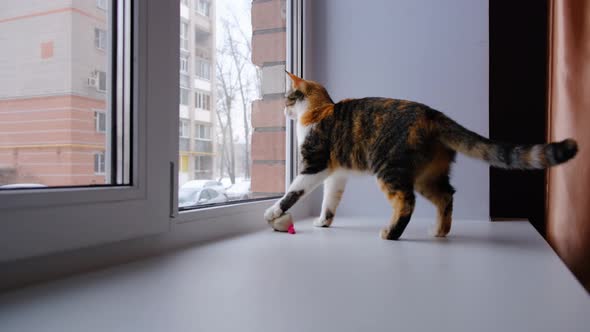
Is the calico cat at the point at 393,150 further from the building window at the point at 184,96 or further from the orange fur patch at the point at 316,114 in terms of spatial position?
the building window at the point at 184,96

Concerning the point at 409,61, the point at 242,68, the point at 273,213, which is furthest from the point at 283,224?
the point at 409,61

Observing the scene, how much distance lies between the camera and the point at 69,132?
78 cm

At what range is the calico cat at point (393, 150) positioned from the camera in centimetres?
103

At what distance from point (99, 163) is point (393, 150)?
640 millimetres

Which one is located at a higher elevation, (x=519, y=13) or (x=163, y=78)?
(x=519, y=13)

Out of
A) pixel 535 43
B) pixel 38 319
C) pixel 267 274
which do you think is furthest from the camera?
pixel 535 43

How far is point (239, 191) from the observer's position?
1334 mm

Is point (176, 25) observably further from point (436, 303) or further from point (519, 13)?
point (519, 13)

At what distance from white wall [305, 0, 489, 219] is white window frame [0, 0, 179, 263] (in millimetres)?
825

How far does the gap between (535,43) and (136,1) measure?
1.37 m

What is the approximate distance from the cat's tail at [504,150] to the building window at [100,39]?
29.3 inches

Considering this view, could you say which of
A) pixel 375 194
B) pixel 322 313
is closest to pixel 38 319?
pixel 322 313

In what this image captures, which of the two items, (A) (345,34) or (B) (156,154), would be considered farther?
(A) (345,34)

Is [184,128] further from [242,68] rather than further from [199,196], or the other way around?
[242,68]
